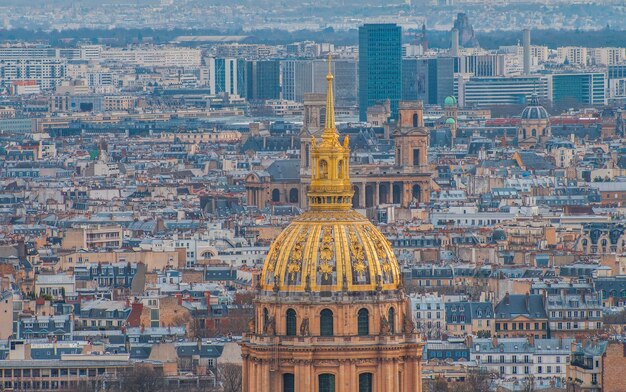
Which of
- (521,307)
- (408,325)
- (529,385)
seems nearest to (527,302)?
(521,307)

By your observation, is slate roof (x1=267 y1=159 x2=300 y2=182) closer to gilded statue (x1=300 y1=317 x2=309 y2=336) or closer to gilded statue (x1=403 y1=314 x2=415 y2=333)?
gilded statue (x1=403 y1=314 x2=415 y2=333)

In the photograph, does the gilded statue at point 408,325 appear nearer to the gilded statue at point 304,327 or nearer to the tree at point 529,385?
the gilded statue at point 304,327

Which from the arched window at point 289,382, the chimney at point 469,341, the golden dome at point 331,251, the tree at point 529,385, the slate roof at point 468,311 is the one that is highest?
the golden dome at point 331,251

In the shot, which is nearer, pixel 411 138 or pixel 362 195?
pixel 362 195

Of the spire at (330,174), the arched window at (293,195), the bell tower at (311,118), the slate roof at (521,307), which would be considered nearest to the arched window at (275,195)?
the arched window at (293,195)

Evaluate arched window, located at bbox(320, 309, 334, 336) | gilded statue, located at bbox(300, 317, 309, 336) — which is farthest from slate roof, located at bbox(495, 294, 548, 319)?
gilded statue, located at bbox(300, 317, 309, 336)

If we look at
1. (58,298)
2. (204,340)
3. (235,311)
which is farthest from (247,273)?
(204,340)

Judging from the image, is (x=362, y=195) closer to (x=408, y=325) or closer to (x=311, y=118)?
(x=311, y=118)
